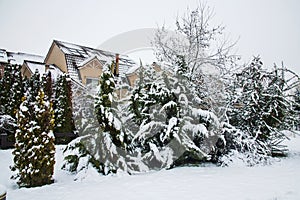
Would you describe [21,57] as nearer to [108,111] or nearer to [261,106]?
[108,111]

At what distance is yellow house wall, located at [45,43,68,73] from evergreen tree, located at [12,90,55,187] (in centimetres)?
980

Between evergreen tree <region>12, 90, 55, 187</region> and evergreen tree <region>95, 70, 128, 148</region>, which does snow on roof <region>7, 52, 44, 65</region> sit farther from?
evergreen tree <region>12, 90, 55, 187</region>

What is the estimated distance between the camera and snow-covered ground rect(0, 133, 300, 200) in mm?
3680

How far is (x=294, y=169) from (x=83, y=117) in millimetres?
5054

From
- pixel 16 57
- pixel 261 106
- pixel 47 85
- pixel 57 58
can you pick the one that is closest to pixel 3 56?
pixel 16 57

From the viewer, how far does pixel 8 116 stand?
27.3ft

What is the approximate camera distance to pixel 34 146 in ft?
14.3

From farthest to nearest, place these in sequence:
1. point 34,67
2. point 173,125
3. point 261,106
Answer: point 34,67
point 261,106
point 173,125

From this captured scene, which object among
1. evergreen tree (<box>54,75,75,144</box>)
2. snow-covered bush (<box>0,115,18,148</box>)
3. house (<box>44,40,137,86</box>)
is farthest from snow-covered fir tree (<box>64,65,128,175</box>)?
house (<box>44,40,137,86</box>)

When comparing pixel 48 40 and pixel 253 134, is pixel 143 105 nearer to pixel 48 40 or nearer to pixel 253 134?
pixel 253 134

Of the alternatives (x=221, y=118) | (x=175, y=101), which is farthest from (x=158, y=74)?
(x=221, y=118)

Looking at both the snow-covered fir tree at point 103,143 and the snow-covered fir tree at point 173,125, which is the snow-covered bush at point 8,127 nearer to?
the snow-covered fir tree at point 103,143

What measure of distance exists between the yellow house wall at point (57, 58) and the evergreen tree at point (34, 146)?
9803 mm

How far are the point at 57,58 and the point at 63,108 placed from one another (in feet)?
19.8
